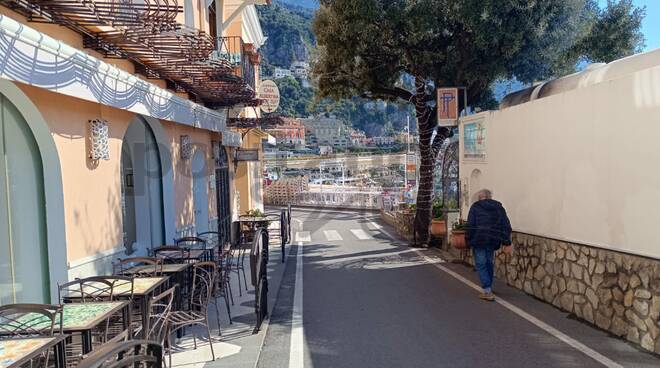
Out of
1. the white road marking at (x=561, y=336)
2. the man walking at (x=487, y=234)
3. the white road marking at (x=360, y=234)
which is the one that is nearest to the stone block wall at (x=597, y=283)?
the white road marking at (x=561, y=336)

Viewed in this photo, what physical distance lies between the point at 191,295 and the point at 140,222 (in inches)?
150

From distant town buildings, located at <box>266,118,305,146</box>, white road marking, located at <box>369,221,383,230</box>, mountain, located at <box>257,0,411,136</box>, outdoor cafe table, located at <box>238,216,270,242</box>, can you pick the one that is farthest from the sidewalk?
mountain, located at <box>257,0,411,136</box>

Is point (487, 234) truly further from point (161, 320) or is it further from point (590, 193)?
point (161, 320)

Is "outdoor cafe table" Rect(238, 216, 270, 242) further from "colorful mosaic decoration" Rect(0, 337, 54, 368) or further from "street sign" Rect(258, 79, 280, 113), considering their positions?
"colorful mosaic decoration" Rect(0, 337, 54, 368)

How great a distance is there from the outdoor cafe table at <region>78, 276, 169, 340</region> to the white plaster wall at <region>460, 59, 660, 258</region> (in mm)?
5046

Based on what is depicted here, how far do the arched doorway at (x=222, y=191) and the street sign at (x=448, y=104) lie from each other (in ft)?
19.4

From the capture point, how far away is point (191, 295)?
20.0ft

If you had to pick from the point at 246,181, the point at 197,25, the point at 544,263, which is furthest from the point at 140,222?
the point at 246,181

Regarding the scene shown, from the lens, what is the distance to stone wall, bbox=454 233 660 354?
17.5 ft

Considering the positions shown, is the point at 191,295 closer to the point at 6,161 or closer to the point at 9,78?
the point at 6,161

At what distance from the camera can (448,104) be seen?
12.2 m

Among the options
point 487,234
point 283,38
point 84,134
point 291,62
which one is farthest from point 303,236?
point 283,38

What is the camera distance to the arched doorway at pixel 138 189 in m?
9.34

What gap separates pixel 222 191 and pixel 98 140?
8814 millimetres
